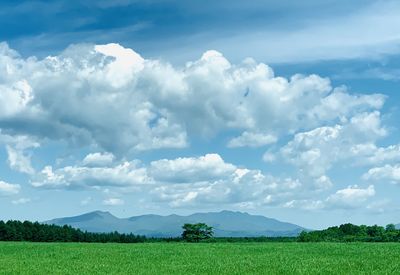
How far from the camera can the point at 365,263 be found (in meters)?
37.5

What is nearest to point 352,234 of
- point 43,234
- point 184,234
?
point 184,234

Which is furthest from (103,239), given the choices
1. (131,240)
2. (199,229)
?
(199,229)

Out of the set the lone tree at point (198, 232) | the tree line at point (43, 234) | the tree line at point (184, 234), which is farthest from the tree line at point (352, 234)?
the tree line at point (43, 234)

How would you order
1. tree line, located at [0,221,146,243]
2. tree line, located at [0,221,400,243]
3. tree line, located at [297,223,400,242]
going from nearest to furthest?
tree line, located at [297,223,400,242] < tree line, located at [0,221,400,243] < tree line, located at [0,221,146,243]

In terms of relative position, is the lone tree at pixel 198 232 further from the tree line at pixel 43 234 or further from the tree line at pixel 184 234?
the tree line at pixel 43 234

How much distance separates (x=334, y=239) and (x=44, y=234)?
61.3 meters

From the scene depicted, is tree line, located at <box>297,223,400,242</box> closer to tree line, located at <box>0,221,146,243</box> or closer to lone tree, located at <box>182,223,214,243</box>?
lone tree, located at <box>182,223,214,243</box>

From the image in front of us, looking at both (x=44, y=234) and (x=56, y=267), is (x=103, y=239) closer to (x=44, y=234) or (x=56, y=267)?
(x=44, y=234)

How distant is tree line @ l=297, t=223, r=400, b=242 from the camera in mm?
96750

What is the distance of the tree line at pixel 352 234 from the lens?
96.8m

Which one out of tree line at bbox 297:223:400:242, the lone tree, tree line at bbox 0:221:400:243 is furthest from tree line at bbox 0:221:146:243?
tree line at bbox 297:223:400:242

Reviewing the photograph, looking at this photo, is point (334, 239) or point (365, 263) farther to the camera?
point (334, 239)

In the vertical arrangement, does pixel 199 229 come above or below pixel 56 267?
above

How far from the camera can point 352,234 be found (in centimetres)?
10931
